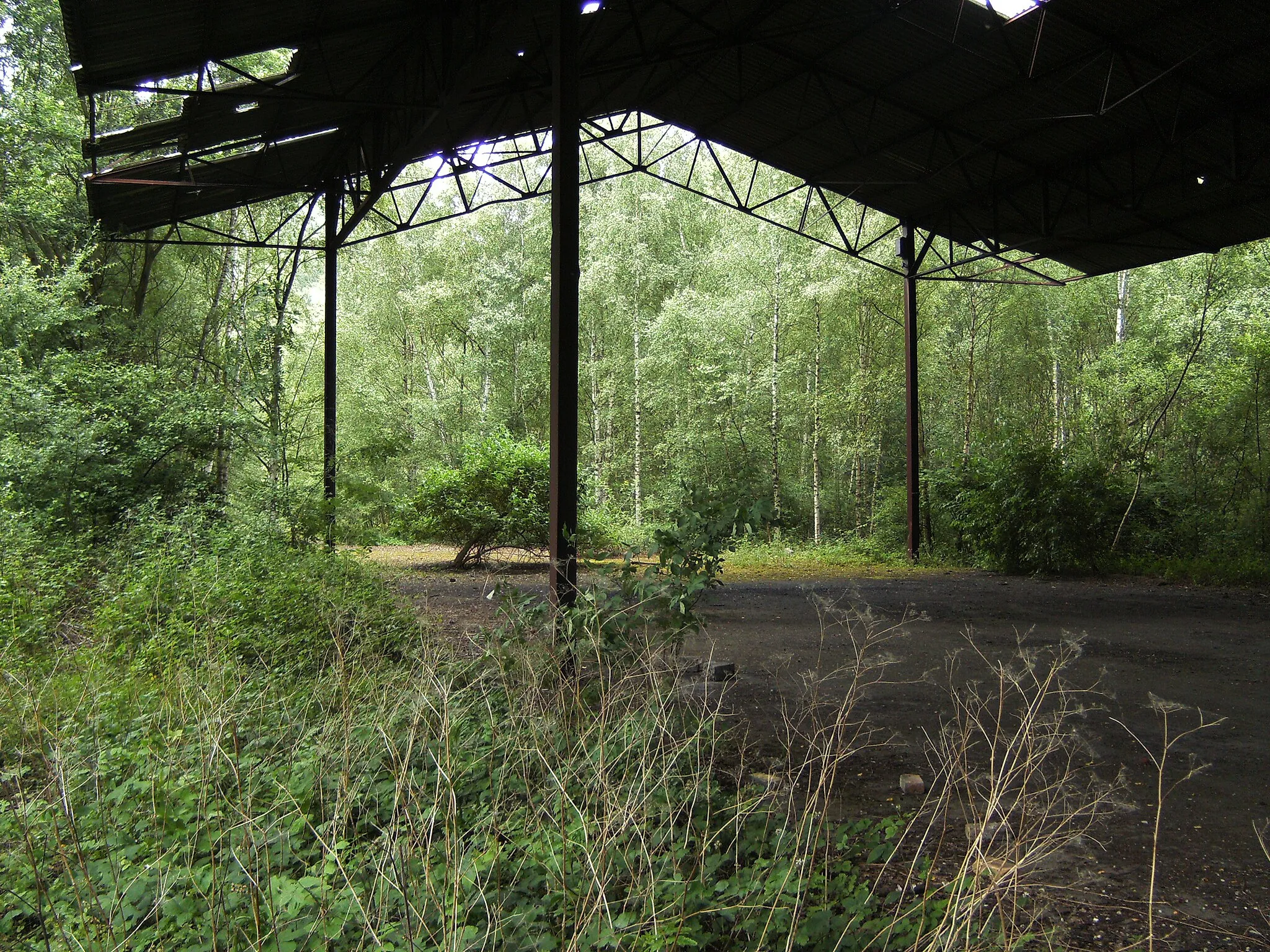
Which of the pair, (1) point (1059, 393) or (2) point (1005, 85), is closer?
(2) point (1005, 85)

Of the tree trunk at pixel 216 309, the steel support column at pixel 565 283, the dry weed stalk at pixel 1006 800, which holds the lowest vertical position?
the dry weed stalk at pixel 1006 800

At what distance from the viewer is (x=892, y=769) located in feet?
14.4

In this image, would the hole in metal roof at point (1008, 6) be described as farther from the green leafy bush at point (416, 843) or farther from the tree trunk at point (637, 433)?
the tree trunk at point (637, 433)

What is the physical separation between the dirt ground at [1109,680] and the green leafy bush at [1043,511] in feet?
2.62

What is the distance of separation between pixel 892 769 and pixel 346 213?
43.1ft

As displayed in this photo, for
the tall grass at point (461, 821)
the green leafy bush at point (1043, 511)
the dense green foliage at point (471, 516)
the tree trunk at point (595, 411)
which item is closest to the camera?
the tall grass at point (461, 821)

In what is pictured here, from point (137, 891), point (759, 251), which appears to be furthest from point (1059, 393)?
point (137, 891)

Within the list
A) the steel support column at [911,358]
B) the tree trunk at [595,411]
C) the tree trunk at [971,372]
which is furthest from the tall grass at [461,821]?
the tree trunk at [595,411]

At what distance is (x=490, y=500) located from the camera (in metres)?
13.6

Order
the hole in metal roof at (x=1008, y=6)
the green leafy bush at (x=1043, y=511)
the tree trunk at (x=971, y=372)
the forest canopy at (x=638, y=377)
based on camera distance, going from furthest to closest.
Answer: the tree trunk at (x=971, y=372)
the green leafy bush at (x=1043, y=511)
the forest canopy at (x=638, y=377)
the hole in metal roof at (x=1008, y=6)

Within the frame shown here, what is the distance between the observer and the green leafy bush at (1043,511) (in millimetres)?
13484

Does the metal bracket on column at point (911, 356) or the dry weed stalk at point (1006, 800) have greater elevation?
the metal bracket on column at point (911, 356)

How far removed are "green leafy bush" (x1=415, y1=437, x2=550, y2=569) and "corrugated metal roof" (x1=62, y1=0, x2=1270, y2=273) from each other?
515cm

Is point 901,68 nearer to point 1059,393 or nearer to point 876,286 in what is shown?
point 876,286
